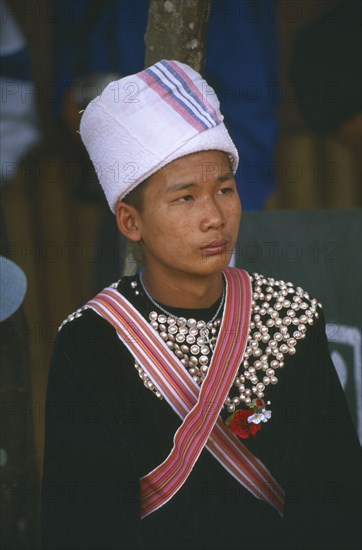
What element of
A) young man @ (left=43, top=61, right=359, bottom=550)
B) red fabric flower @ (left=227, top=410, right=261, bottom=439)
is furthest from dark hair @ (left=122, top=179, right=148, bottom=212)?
red fabric flower @ (left=227, top=410, right=261, bottom=439)

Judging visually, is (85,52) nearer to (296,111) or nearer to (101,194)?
(101,194)

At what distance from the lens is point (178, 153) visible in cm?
215

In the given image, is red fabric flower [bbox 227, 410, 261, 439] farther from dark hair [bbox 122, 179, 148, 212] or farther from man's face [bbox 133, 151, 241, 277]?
dark hair [bbox 122, 179, 148, 212]

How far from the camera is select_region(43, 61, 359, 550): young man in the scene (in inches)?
84.8

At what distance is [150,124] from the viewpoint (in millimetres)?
2174

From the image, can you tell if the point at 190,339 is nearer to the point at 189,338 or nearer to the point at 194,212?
the point at 189,338

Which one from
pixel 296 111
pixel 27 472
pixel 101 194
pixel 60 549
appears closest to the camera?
pixel 60 549

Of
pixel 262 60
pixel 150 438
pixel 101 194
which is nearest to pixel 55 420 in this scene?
pixel 150 438

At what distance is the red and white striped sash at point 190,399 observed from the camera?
7.13 ft

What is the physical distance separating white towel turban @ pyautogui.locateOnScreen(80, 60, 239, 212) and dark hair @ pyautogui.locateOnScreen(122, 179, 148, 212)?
0.05 ft

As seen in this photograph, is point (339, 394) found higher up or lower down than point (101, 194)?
lower down

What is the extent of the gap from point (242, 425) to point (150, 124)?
847 mm

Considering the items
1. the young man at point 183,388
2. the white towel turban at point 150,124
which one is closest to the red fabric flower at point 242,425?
the young man at point 183,388

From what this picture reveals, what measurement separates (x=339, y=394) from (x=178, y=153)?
2.73ft
